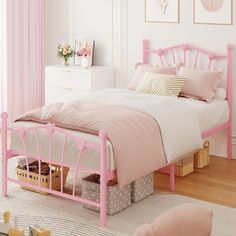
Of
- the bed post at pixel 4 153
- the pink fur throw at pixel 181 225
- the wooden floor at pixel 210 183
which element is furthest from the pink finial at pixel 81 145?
the pink fur throw at pixel 181 225

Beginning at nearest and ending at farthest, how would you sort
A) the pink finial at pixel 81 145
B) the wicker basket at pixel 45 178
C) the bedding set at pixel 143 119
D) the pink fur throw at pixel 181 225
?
the pink fur throw at pixel 181 225
the pink finial at pixel 81 145
the bedding set at pixel 143 119
the wicker basket at pixel 45 178

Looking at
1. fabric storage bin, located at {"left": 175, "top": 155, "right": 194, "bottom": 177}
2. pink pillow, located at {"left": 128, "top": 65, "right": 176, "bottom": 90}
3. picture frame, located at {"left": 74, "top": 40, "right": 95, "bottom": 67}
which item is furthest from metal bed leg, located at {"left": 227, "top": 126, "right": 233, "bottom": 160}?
picture frame, located at {"left": 74, "top": 40, "right": 95, "bottom": 67}

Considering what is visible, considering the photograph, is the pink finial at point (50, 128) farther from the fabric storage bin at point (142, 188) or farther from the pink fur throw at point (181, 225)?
the pink fur throw at point (181, 225)

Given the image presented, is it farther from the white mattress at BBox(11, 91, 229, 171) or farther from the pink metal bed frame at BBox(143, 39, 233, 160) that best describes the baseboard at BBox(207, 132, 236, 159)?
the white mattress at BBox(11, 91, 229, 171)

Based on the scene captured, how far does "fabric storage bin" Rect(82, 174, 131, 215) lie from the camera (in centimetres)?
420

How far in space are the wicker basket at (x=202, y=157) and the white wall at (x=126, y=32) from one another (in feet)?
1.12

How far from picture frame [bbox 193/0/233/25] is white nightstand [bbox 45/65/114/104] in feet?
3.75

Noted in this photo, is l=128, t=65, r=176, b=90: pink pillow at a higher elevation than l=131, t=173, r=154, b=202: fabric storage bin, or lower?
higher

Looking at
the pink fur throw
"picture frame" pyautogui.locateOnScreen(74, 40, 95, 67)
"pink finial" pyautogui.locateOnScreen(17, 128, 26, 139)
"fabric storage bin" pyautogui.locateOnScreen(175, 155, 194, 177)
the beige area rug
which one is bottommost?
the beige area rug

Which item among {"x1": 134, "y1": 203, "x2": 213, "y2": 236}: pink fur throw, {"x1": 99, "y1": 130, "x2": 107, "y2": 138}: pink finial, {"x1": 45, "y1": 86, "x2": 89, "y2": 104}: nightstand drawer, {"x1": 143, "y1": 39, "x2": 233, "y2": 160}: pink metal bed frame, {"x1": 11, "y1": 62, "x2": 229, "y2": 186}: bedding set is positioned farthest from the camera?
{"x1": 45, "y1": 86, "x2": 89, "y2": 104}: nightstand drawer

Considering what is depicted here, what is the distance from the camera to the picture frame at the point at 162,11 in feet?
19.1

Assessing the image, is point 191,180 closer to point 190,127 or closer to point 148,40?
point 190,127

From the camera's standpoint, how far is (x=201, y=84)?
5375 millimetres

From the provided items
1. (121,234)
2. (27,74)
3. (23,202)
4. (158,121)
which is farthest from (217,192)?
(27,74)
